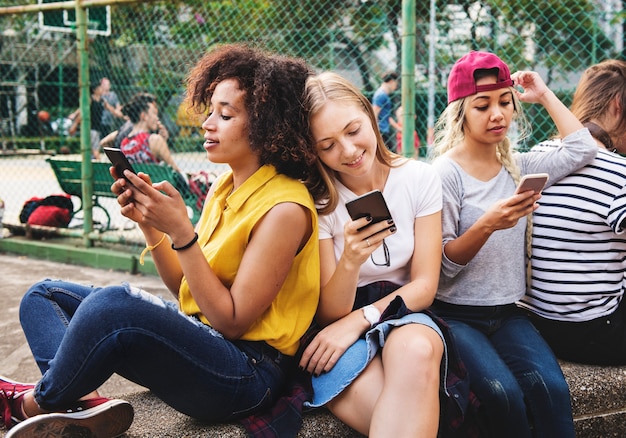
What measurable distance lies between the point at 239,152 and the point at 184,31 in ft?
17.7

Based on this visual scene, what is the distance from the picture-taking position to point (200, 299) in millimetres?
2049

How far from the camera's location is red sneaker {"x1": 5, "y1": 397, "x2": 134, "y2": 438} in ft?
6.34

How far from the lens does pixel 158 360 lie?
1.98 metres

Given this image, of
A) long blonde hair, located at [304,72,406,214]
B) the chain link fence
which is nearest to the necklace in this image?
long blonde hair, located at [304,72,406,214]

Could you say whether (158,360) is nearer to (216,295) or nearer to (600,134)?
(216,295)

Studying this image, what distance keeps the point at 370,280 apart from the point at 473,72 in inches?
32.5

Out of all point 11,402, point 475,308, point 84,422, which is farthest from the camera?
point 475,308

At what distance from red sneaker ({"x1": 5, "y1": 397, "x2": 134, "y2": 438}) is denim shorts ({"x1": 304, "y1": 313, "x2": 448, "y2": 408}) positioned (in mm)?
573

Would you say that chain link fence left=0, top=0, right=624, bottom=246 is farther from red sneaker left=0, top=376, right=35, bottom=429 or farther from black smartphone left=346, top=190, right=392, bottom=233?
red sneaker left=0, top=376, right=35, bottom=429

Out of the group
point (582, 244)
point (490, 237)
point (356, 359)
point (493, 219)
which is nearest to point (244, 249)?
point (356, 359)

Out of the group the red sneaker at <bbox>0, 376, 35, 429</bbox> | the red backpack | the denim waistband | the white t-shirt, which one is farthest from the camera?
the red backpack

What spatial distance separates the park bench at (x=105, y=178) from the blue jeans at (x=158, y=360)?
163 inches

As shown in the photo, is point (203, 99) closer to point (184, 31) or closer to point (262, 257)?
point (262, 257)

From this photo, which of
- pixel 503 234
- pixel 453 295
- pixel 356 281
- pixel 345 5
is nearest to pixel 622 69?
pixel 503 234
